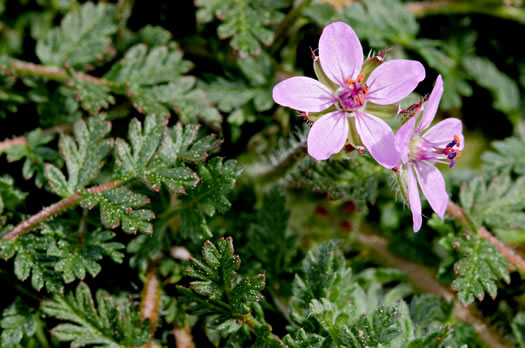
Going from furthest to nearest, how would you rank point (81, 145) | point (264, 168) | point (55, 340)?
point (264, 168) < point (55, 340) < point (81, 145)

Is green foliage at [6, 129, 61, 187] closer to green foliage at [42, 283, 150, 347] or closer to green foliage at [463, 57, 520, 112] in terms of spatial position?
green foliage at [42, 283, 150, 347]

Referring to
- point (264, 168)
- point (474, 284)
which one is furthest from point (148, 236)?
point (474, 284)

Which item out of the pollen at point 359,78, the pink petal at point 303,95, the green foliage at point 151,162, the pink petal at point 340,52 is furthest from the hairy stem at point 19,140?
the pollen at point 359,78

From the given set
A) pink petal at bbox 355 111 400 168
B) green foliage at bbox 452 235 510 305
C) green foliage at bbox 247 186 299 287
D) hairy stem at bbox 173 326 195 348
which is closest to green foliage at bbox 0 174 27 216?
hairy stem at bbox 173 326 195 348

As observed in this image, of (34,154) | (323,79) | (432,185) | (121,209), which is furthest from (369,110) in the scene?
(34,154)

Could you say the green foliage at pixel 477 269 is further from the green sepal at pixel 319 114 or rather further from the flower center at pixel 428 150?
the green sepal at pixel 319 114

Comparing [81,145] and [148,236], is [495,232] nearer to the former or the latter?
[148,236]
